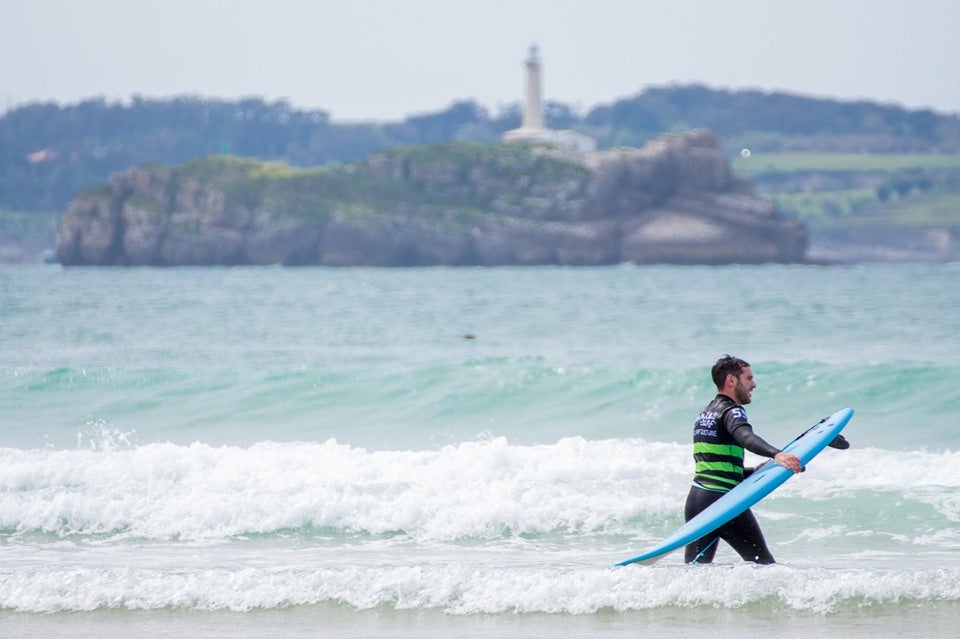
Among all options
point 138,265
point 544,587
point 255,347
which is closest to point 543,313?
point 255,347

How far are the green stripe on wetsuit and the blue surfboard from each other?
0.07 metres

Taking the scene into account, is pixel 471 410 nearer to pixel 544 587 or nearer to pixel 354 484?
pixel 354 484

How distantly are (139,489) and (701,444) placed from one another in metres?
6.22

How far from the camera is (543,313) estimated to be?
134ft

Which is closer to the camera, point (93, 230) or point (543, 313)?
point (543, 313)

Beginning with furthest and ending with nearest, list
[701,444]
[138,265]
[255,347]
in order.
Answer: [138,265] < [255,347] < [701,444]

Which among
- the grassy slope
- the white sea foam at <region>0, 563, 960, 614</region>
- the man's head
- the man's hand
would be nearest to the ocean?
the white sea foam at <region>0, 563, 960, 614</region>

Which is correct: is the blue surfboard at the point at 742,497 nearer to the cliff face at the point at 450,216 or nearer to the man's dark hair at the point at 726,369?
the man's dark hair at the point at 726,369

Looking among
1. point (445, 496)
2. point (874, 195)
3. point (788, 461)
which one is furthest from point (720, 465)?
point (874, 195)

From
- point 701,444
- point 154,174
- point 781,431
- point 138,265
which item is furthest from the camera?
point 154,174

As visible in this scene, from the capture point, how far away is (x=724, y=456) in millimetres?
8531

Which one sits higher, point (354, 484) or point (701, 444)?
point (701, 444)

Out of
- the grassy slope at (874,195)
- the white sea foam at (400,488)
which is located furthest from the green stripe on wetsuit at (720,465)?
the grassy slope at (874,195)

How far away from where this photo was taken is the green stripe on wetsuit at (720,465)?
8523 mm
